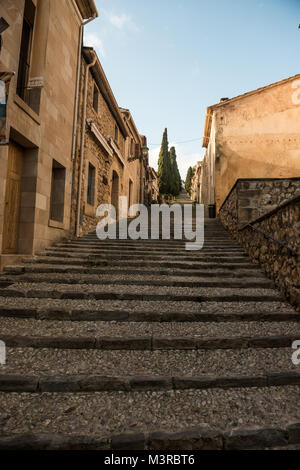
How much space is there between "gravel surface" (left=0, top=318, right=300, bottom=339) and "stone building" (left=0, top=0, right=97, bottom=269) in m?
2.19

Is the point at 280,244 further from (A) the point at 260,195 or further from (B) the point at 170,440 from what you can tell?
(B) the point at 170,440

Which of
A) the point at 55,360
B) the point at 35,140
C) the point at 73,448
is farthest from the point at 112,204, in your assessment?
the point at 73,448

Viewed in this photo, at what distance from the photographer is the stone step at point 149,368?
2090 millimetres

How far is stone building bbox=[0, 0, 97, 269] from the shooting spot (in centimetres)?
464

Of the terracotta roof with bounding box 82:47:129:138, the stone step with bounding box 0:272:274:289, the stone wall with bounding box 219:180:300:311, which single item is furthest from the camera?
the terracotta roof with bounding box 82:47:129:138

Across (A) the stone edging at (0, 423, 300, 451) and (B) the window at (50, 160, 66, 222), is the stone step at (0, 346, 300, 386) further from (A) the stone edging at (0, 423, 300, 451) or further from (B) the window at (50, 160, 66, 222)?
(B) the window at (50, 160, 66, 222)

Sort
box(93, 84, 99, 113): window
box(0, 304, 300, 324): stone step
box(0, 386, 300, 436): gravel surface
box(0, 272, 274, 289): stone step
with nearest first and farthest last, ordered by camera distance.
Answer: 1. box(0, 386, 300, 436): gravel surface
2. box(0, 304, 300, 324): stone step
3. box(0, 272, 274, 289): stone step
4. box(93, 84, 99, 113): window

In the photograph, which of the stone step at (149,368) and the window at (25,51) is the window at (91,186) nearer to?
the window at (25,51)

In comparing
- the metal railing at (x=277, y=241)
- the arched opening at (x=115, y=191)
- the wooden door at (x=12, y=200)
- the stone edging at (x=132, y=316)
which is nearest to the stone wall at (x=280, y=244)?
the metal railing at (x=277, y=241)

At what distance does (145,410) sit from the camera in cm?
186

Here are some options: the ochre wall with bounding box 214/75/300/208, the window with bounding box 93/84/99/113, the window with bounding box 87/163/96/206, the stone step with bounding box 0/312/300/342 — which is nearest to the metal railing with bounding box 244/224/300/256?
the stone step with bounding box 0/312/300/342

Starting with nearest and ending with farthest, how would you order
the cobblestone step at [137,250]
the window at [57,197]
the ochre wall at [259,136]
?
the cobblestone step at [137,250] < the window at [57,197] < the ochre wall at [259,136]

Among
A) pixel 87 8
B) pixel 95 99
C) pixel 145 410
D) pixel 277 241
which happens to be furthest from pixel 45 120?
pixel 145 410
